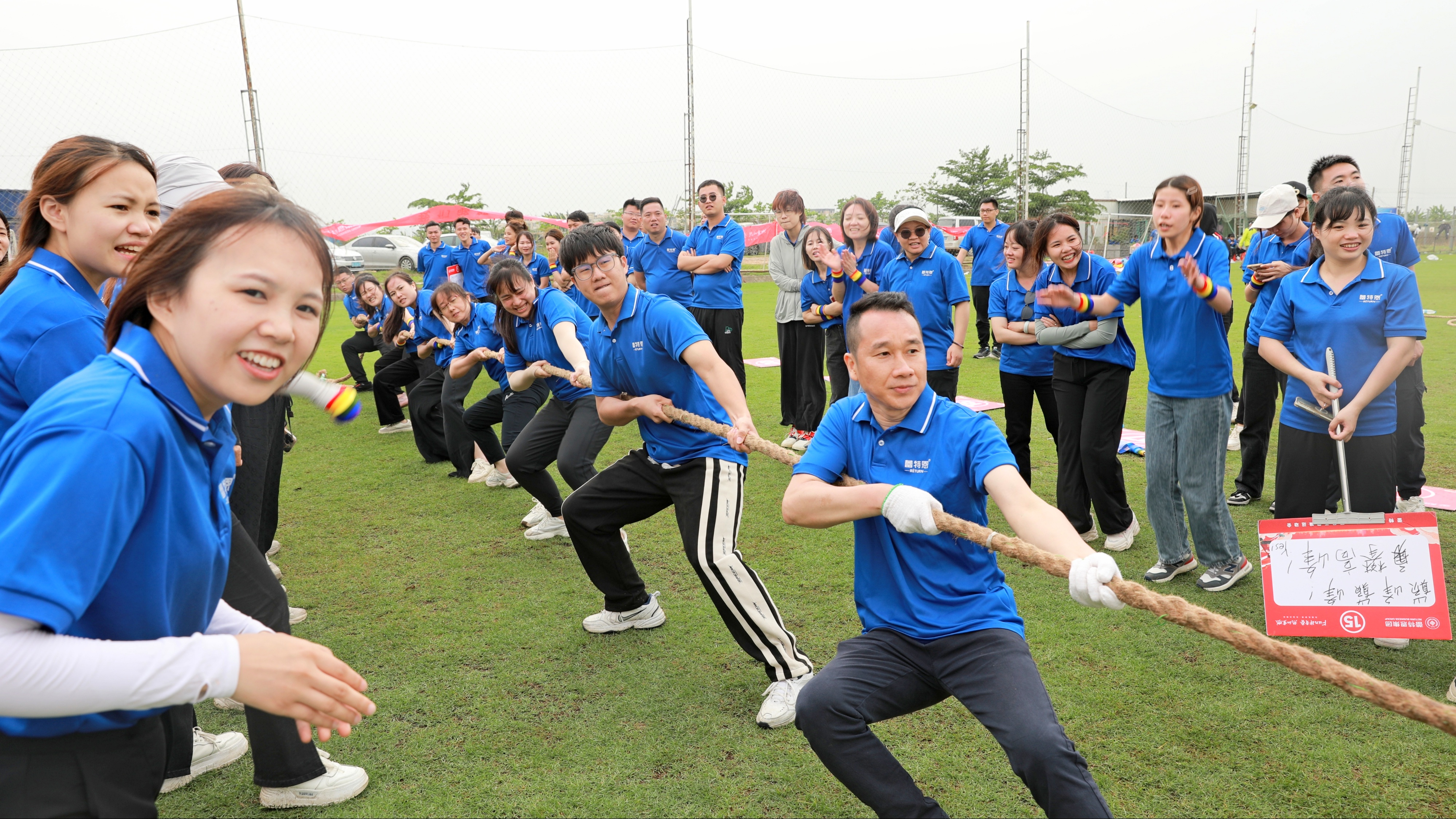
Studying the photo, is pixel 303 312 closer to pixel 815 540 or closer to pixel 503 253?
pixel 815 540

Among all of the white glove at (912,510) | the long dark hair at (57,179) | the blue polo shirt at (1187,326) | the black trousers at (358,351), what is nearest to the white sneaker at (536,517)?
the long dark hair at (57,179)

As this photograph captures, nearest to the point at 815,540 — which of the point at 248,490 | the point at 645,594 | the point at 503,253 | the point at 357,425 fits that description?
the point at 645,594

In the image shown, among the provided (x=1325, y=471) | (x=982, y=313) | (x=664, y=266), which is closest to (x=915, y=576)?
(x=1325, y=471)

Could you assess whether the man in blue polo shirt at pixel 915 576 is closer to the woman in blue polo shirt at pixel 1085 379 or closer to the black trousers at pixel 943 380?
the woman in blue polo shirt at pixel 1085 379

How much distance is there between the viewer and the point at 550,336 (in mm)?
5285

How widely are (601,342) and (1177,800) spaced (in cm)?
281

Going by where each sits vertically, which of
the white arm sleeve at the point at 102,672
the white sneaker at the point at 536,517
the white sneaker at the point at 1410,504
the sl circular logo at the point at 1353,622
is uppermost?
the white arm sleeve at the point at 102,672

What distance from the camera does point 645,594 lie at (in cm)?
420

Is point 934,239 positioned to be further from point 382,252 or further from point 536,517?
point 382,252

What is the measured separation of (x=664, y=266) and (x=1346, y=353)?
614cm

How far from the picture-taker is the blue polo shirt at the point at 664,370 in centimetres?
358

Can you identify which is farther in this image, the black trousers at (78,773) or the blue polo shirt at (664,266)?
the blue polo shirt at (664,266)

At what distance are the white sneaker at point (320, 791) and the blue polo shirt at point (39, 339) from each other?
4.89 ft

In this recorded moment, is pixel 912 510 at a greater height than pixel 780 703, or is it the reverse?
pixel 912 510
